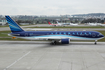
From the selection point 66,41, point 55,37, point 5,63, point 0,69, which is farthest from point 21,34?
point 0,69

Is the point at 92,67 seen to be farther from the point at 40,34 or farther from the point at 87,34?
the point at 40,34

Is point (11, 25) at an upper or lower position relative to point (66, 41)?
upper

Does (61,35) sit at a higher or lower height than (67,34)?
lower

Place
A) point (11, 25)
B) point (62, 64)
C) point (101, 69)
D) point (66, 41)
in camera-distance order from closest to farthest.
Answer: point (101, 69) < point (62, 64) < point (66, 41) < point (11, 25)

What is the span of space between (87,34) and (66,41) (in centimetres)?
501

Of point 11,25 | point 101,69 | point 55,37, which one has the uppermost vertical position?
point 11,25

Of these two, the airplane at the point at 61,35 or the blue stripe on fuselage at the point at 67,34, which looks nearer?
the airplane at the point at 61,35

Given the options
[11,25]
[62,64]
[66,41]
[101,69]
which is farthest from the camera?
[11,25]

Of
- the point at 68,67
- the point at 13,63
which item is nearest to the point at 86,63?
the point at 68,67

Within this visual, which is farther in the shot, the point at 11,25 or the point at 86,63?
the point at 11,25

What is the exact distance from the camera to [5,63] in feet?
49.6

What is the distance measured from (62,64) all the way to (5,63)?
6.84 metres

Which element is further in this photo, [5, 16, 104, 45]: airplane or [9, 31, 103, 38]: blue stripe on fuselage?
[9, 31, 103, 38]: blue stripe on fuselage

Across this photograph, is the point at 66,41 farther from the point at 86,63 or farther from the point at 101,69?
the point at 101,69
